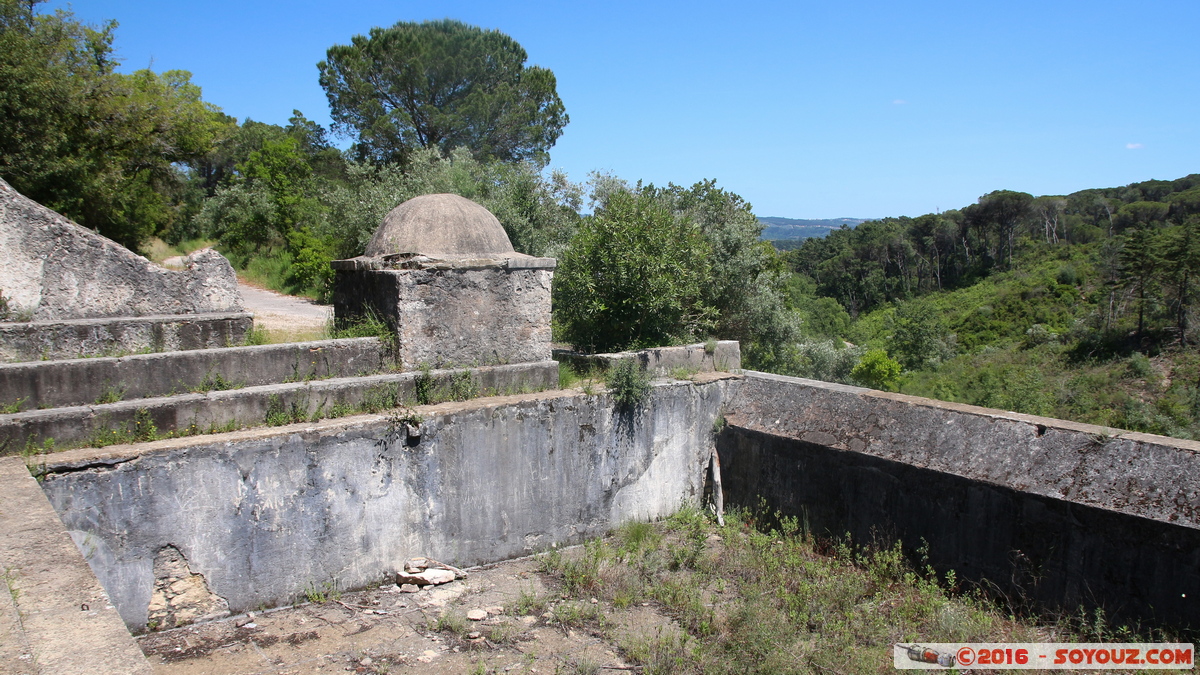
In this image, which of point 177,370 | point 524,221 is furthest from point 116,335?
point 524,221

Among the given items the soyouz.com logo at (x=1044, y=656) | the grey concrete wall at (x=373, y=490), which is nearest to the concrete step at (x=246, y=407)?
the grey concrete wall at (x=373, y=490)

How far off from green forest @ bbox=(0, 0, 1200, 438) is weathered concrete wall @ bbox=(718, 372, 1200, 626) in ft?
8.21

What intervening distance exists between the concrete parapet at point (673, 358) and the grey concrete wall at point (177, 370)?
2034 millimetres

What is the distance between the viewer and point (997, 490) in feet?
16.4

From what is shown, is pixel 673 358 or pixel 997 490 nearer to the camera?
pixel 997 490

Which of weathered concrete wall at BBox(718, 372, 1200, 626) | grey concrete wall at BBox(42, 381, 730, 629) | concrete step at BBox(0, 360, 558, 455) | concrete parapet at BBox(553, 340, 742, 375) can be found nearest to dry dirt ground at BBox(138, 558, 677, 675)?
grey concrete wall at BBox(42, 381, 730, 629)

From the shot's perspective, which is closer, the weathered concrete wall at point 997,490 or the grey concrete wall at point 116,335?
the weathered concrete wall at point 997,490

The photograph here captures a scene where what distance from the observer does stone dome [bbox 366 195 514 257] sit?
6.64 meters

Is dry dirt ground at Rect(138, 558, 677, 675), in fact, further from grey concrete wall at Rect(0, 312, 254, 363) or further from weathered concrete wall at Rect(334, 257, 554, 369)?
grey concrete wall at Rect(0, 312, 254, 363)

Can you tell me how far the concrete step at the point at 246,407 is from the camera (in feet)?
14.5

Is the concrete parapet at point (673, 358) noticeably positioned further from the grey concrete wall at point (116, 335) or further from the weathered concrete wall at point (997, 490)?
the grey concrete wall at point (116, 335)

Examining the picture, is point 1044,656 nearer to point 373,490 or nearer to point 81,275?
point 373,490

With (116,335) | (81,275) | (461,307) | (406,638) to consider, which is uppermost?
(81,275)

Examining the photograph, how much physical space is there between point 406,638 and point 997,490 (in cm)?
420
